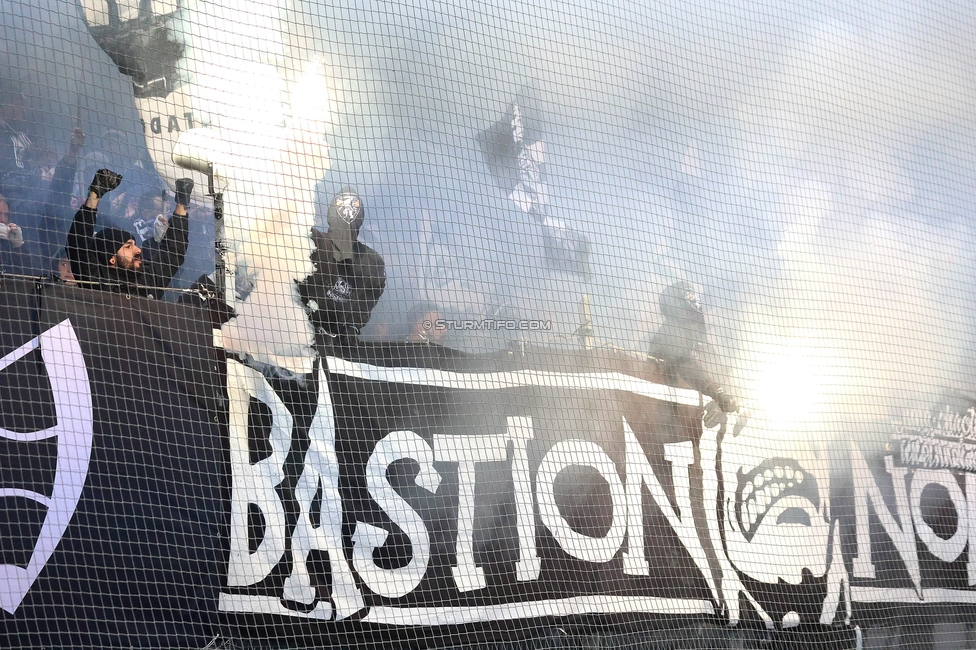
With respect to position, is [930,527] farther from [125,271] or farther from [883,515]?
[125,271]

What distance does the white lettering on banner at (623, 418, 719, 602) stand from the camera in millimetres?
4805

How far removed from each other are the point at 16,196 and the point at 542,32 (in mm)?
3377

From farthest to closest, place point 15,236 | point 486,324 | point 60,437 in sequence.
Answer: point 486,324
point 15,236
point 60,437

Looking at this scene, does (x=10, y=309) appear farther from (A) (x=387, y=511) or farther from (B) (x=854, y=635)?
(B) (x=854, y=635)

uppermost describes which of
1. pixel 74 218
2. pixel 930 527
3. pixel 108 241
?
pixel 74 218

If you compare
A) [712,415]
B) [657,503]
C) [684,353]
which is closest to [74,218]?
[657,503]

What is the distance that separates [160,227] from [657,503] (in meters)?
3.19

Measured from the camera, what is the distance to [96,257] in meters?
3.79

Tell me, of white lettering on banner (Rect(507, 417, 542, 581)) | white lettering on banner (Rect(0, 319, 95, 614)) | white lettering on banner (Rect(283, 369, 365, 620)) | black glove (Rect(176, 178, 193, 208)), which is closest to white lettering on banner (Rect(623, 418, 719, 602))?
white lettering on banner (Rect(507, 417, 542, 581))

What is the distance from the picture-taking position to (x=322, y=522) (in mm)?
4098

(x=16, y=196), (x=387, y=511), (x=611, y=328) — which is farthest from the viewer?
(x=611, y=328)

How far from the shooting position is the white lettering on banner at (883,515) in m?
5.57

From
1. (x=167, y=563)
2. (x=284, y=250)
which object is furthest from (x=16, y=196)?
(x=167, y=563)

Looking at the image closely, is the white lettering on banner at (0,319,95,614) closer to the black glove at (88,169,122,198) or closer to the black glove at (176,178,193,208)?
the black glove at (88,169,122,198)
